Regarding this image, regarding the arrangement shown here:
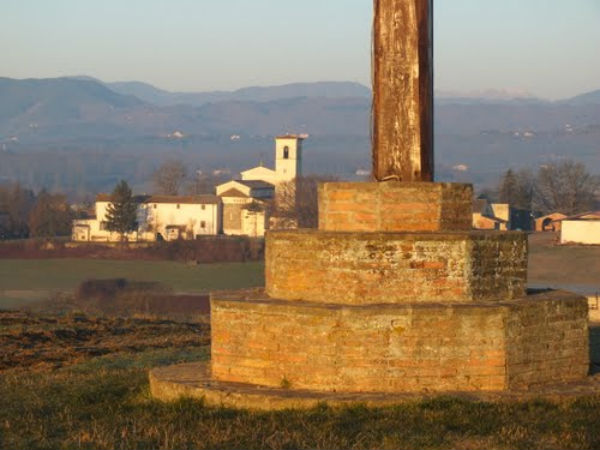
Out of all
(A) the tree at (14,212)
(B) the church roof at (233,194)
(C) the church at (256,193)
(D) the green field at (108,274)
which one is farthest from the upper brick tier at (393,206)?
(B) the church roof at (233,194)

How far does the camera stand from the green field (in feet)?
160

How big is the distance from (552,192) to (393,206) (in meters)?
87.8

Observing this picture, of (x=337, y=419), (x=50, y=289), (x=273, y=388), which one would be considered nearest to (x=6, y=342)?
(x=273, y=388)

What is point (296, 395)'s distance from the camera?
29.4 feet

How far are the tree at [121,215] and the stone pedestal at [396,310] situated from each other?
7449 centimetres

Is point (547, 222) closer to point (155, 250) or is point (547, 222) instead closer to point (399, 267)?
point (155, 250)

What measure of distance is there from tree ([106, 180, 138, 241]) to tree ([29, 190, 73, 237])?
10.2 feet

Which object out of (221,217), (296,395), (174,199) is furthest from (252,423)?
(174,199)

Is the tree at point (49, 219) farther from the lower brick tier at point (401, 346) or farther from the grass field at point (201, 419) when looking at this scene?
the lower brick tier at point (401, 346)

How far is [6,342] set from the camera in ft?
50.2

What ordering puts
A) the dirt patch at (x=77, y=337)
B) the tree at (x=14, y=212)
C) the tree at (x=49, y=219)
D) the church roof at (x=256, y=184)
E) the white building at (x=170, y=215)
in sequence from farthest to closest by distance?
the church roof at (x=256, y=184) < the white building at (x=170, y=215) < the tree at (x=49, y=219) < the tree at (x=14, y=212) < the dirt patch at (x=77, y=337)

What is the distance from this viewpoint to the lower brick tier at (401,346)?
9047mm

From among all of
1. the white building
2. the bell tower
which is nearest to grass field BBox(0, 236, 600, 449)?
the white building

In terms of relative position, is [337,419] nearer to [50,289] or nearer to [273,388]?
[273,388]
